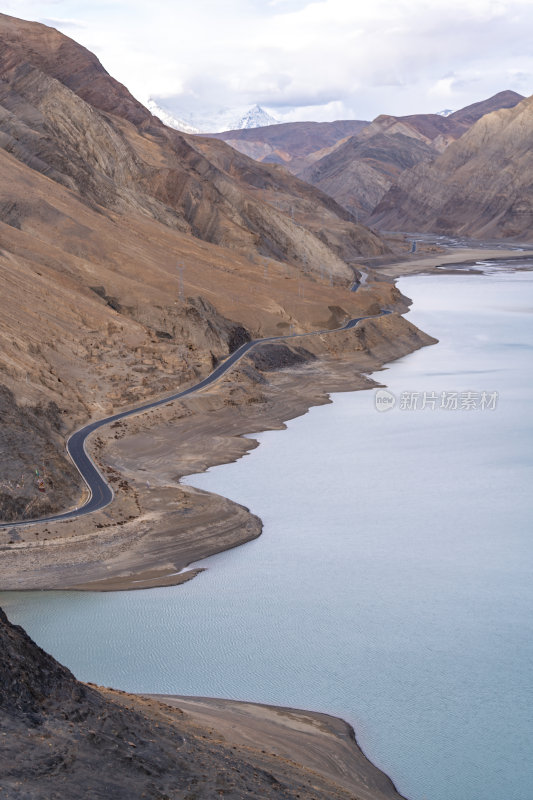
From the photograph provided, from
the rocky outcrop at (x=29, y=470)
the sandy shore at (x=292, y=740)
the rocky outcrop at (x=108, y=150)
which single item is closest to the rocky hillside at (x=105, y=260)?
the rocky outcrop at (x=29, y=470)

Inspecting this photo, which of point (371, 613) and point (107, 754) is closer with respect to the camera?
point (107, 754)

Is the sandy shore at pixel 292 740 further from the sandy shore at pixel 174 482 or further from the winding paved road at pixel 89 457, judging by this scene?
the winding paved road at pixel 89 457

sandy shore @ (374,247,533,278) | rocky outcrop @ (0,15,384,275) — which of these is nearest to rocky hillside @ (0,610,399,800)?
rocky outcrop @ (0,15,384,275)

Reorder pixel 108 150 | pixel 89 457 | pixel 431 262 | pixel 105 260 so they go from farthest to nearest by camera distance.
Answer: pixel 431 262 → pixel 108 150 → pixel 105 260 → pixel 89 457

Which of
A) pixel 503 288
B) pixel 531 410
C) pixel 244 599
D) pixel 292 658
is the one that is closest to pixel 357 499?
pixel 244 599

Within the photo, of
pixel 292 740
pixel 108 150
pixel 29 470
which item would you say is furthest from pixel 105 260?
pixel 292 740

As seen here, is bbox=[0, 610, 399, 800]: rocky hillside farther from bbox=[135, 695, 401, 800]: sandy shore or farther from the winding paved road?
the winding paved road

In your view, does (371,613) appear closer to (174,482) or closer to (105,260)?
(174,482)
